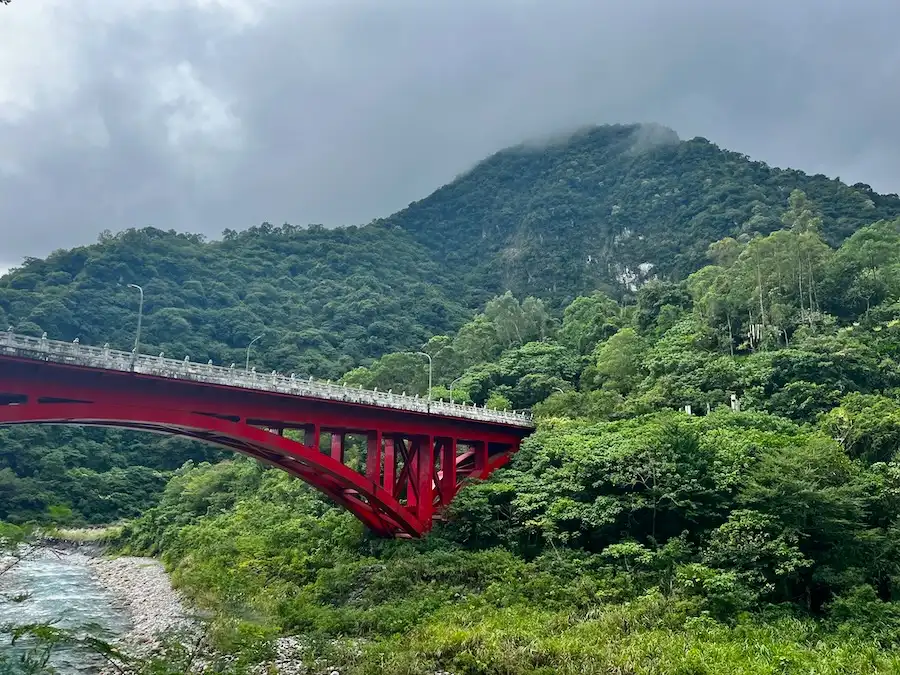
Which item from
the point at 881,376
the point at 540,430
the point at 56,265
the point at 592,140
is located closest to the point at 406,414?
the point at 540,430

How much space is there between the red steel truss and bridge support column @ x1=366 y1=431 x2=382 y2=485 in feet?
0.15

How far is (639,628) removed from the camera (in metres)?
17.0

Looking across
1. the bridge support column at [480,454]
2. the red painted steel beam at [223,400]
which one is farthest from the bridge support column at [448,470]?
the bridge support column at [480,454]

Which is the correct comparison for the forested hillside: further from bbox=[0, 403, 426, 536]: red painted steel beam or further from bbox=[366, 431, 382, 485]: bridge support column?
bbox=[366, 431, 382, 485]: bridge support column

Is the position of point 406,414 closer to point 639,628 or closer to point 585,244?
point 639,628

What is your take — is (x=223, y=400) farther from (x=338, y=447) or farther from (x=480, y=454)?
(x=480, y=454)

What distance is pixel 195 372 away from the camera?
68.6 ft

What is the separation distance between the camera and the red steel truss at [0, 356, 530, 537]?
1817 cm

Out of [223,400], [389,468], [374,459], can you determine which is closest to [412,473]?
[389,468]

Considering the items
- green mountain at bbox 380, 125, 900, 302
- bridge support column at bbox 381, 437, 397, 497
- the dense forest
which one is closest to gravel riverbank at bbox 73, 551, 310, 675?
the dense forest

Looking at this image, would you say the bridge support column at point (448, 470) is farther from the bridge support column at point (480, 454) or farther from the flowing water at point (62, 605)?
the flowing water at point (62, 605)

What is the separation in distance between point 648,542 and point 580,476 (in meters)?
3.48

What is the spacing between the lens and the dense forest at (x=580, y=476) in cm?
1716

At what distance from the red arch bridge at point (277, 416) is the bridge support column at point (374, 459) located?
0.05 meters
